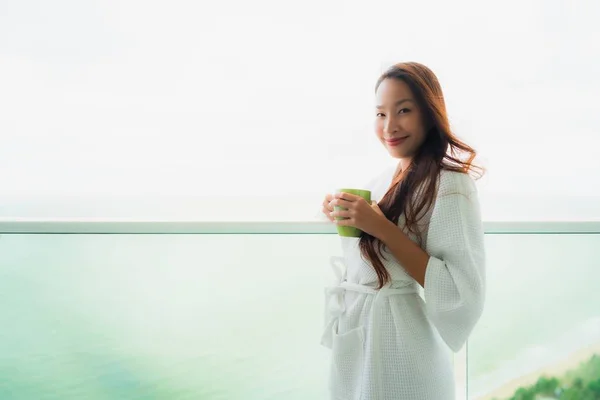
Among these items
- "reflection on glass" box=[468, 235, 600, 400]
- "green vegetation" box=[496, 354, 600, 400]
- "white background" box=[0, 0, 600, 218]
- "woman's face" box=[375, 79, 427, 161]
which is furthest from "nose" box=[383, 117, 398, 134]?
"white background" box=[0, 0, 600, 218]

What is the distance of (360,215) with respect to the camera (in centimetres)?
96

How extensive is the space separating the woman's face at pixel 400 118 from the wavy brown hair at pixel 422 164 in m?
0.01

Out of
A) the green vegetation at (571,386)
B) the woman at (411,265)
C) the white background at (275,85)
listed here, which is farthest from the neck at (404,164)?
the white background at (275,85)

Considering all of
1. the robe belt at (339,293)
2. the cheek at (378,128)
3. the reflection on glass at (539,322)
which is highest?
the cheek at (378,128)

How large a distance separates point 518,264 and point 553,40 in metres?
2.75

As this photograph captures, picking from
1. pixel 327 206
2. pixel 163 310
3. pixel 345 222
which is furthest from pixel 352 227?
pixel 163 310

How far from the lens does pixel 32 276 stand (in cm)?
115

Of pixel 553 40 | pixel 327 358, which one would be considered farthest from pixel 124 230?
pixel 553 40

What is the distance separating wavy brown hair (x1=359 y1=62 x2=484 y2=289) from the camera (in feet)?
3.29

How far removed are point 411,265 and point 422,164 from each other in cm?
23

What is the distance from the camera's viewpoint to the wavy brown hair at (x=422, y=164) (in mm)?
1002

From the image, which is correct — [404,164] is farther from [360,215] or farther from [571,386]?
[571,386]

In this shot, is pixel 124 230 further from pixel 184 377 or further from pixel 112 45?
pixel 112 45

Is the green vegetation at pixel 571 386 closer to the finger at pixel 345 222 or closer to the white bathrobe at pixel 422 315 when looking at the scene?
the white bathrobe at pixel 422 315
